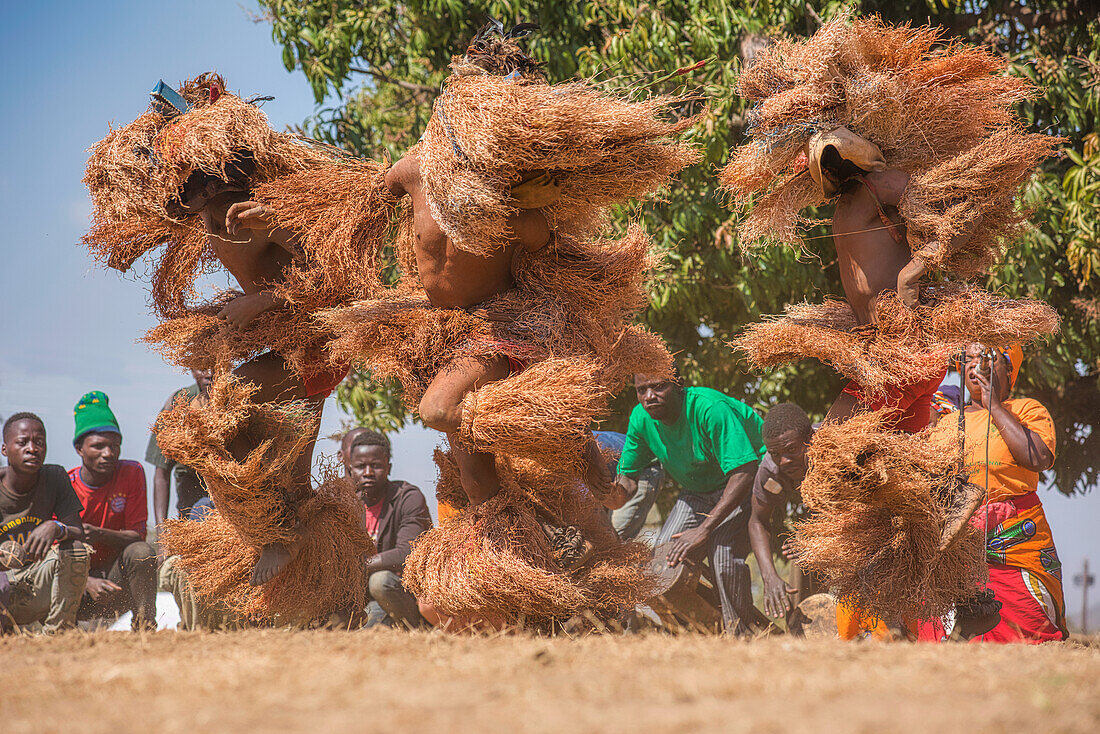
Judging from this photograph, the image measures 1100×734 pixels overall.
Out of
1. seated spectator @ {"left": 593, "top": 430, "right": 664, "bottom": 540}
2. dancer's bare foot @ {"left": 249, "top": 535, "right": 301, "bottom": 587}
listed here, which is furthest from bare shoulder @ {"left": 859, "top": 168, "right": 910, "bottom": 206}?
seated spectator @ {"left": 593, "top": 430, "right": 664, "bottom": 540}

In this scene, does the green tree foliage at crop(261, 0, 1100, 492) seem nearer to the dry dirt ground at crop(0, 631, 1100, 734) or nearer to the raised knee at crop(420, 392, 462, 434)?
the raised knee at crop(420, 392, 462, 434)

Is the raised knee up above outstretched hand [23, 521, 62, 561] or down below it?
above

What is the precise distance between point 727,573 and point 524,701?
3.75m

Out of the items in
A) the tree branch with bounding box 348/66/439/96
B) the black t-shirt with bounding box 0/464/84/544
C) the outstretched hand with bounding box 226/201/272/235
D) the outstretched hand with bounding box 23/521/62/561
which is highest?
the tree branch with bounding box 348/66/439/96

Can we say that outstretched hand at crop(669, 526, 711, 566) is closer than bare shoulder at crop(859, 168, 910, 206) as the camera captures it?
No

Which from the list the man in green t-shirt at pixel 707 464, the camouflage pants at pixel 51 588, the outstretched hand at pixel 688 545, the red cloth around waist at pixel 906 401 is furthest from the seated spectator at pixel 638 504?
the camouflage pants at pixel 51 588

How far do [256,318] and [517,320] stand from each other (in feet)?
3.89

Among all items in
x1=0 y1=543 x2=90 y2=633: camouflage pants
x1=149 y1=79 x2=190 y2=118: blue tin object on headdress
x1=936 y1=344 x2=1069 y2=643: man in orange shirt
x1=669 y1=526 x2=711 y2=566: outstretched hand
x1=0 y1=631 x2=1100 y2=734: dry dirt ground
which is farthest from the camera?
x1=669 y1=526 x2=711 y2=566: outstretched hand

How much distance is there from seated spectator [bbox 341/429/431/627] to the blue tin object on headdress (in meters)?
2.16

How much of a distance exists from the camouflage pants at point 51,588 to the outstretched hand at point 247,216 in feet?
7.82

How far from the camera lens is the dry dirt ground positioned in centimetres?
187

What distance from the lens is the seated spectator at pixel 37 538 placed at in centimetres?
514

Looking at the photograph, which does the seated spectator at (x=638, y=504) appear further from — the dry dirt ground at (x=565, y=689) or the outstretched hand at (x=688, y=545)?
the dry dirt ground at (x=565, y=689)

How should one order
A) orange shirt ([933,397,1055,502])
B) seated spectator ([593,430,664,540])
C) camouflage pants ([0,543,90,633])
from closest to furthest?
1. orange shirt ([933,397,1055,502])
2. camouflage pants ([0,543,90,633])
3. seated spectator ([593,430,664,540])
